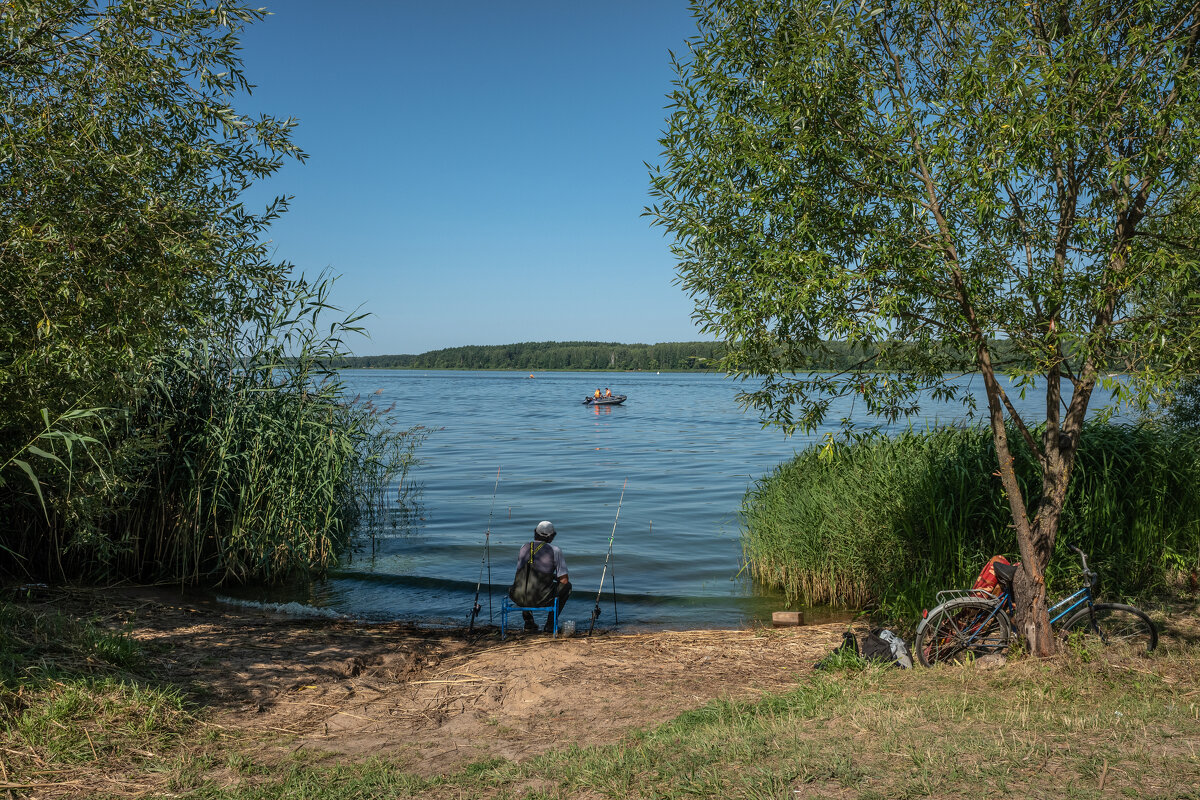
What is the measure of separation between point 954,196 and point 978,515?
5.06 m

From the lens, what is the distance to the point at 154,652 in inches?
326

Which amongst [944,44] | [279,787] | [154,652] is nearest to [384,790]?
[279,787]

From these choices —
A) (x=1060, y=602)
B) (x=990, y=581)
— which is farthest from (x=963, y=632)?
(x=1060, y=602)

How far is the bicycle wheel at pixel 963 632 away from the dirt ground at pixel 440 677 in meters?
→ 1.34

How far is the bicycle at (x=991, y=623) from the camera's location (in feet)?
27.1

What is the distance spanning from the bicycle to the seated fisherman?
15.3ft

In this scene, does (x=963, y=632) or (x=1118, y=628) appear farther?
(x=1118, y=628)

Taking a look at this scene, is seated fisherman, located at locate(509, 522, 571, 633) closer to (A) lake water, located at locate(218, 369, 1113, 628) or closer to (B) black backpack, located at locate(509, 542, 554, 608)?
(B) black backpack, located at locate(509, 542, 554, 608)

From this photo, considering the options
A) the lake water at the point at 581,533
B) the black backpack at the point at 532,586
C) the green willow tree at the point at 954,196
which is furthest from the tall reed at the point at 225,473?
the green willow tree at the point at 954,196

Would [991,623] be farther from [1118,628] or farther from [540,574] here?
[540,574]

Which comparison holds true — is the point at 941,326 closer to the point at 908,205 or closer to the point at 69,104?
the point at 908,205

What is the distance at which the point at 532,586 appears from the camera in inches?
439

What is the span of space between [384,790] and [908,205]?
6.51 metres

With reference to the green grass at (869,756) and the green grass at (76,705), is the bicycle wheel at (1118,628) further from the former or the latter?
the green grass at (76,705)
